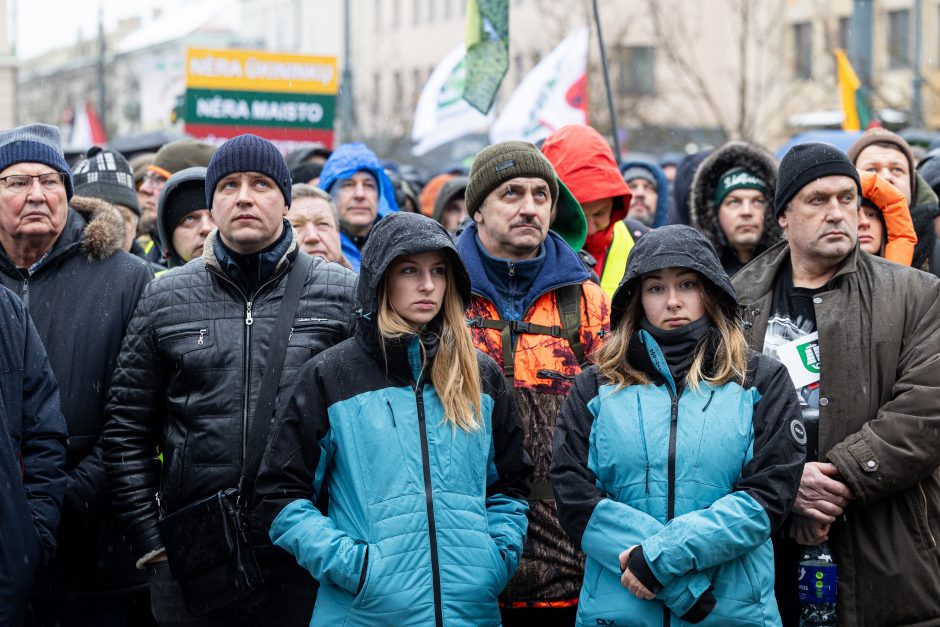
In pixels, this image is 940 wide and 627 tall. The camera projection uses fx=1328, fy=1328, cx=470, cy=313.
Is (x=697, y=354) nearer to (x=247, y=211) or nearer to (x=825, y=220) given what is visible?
(x=825, y=220)

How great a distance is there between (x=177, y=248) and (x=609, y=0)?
39150 mm

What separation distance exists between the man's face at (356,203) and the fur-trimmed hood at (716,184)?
2.03 metres

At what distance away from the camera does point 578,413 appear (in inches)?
177

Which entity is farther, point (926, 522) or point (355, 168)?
point (355, 168)

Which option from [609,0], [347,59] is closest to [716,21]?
[609,0]

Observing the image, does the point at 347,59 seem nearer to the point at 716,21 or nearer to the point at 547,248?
the point at 547,248

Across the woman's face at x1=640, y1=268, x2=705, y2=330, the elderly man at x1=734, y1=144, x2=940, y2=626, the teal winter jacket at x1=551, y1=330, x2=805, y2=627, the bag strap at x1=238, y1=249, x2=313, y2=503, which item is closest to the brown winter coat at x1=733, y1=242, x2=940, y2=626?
the elderly man at x1=734, y1=144, x2=940, y2=626

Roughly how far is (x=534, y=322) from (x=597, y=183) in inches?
60.9

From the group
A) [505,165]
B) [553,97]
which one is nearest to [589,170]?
[505,165]

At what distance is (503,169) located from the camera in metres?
5.28

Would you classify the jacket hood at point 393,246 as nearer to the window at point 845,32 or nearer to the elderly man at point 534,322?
the elderly man at point 534,322

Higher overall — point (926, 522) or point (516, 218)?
point (516, 218)

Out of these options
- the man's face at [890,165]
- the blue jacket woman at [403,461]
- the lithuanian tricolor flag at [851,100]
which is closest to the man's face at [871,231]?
the man's face at [890,165]

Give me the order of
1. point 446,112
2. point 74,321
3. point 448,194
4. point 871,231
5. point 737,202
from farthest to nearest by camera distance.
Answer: point 446,112 < point 448,194 < point 737,202 < point 871,231 < point 74,321
